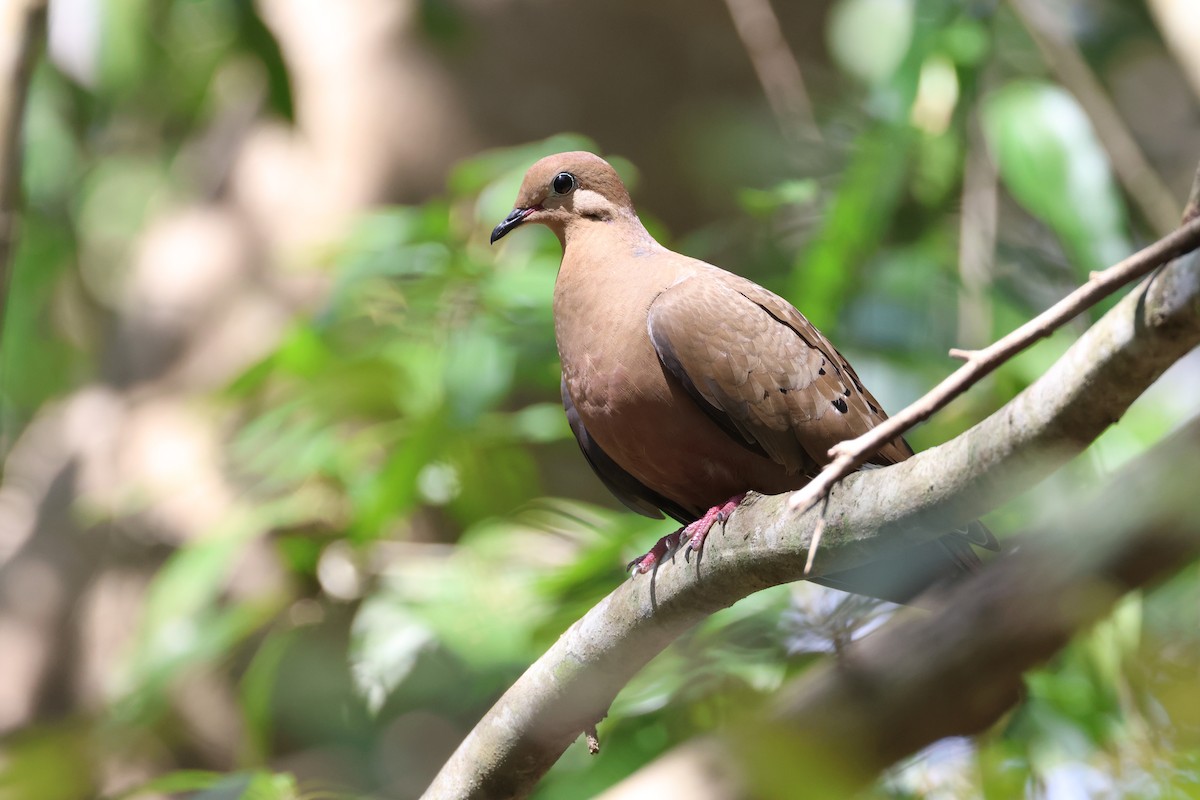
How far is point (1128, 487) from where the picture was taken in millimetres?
1063

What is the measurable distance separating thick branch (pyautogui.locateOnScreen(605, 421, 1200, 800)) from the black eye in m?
1.45

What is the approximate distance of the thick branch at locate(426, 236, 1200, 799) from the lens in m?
1.09

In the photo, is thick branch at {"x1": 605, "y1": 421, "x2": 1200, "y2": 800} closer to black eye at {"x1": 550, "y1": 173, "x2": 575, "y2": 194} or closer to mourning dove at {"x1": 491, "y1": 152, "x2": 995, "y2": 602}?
mourning dove at {"x1": 491, "y1": 152, "x2": 995, "y2": 602}

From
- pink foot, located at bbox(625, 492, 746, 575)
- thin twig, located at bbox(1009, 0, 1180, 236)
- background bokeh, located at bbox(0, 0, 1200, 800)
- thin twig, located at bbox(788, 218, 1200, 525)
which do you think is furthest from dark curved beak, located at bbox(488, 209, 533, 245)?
thin twig, located at bbox(788, 218, 1200, 525)

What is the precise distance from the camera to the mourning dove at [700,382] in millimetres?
2215

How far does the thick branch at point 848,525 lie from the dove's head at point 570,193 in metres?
1.02

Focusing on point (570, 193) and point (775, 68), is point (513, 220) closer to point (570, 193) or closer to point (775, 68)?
point (570, 193)

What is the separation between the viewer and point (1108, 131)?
10.1 ft

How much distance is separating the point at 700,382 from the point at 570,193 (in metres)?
0.70

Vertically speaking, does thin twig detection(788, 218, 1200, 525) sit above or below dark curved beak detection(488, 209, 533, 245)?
below

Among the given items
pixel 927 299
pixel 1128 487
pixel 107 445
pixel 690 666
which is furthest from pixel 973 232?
pixel 107 445

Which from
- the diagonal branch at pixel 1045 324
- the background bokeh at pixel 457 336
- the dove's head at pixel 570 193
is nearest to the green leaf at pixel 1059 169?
the background bokeh at pixel 457 336

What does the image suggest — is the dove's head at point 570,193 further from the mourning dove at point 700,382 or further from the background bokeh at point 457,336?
the background bokeh at point 457,336

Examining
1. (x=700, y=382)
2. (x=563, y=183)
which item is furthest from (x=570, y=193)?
(x=700, y=382)
